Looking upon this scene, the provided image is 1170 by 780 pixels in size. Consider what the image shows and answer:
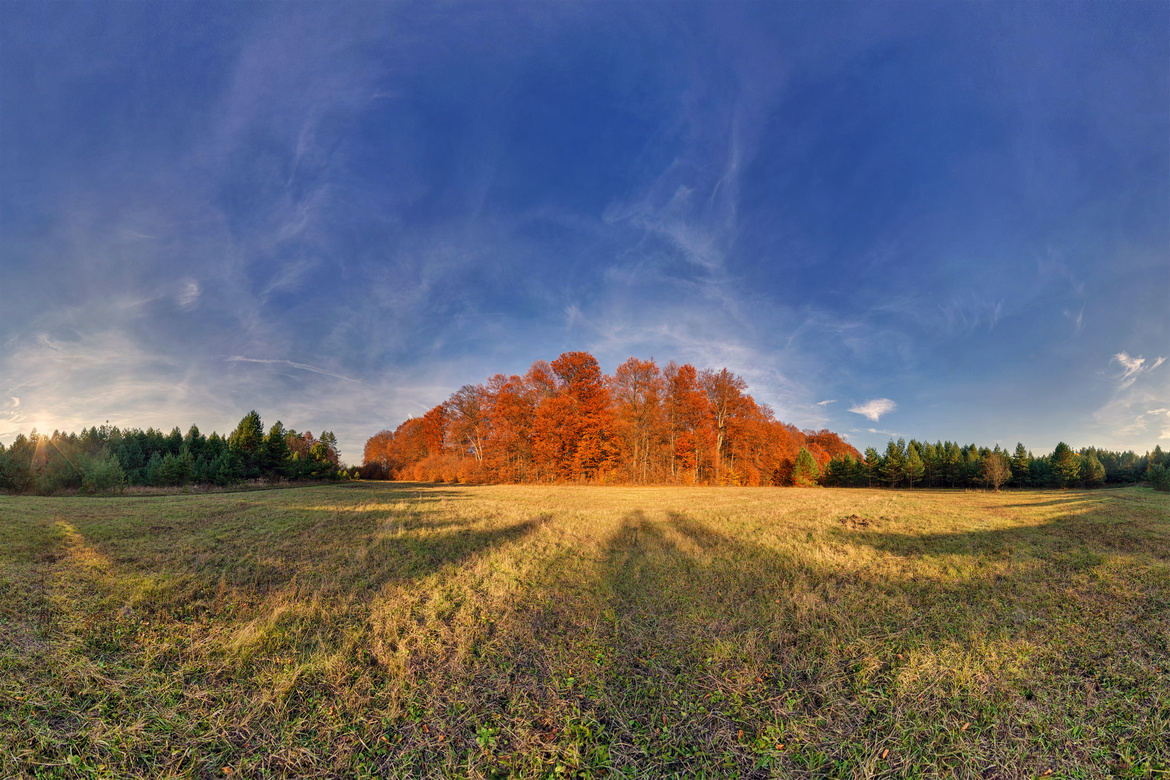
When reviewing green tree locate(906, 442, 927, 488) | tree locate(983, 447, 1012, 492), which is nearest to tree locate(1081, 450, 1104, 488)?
tree locate(983, 447, 1012, 492)

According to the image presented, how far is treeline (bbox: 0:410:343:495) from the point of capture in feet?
80.2

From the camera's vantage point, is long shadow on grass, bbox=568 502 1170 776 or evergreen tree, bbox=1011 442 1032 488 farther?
evergreen tree, bbox=1011 442 1032 488

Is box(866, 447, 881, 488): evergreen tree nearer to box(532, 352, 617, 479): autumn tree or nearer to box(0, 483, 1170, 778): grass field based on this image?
box(532, 352, 617, 479): autumn tree

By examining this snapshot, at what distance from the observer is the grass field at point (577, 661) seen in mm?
3619

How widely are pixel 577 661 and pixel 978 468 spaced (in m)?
80.9

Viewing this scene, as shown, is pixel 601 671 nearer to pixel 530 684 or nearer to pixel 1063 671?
pixel 530 684

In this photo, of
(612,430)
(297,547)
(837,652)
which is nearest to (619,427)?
(612,430)

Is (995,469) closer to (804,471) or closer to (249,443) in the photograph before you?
(804,471)

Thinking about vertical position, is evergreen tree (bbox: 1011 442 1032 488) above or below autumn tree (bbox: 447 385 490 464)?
below

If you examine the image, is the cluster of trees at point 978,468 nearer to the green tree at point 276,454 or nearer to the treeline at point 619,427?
the treeline at point 619,427

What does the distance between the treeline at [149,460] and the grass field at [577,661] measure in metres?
22.8

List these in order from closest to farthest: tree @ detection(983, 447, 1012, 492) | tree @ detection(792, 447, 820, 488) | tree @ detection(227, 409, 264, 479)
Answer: tree @ detection(227, 409, 264, 479)
tree @ detection(983, 447, 1012, 492)
tree @ detection(792, 447, 820, 488)

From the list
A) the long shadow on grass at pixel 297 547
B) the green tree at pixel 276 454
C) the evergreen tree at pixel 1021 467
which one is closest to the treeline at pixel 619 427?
the green tree at pixel 276 454

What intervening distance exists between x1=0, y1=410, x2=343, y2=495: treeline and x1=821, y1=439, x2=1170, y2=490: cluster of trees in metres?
74.4
